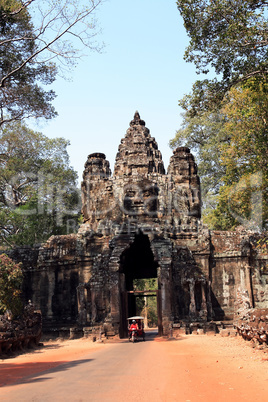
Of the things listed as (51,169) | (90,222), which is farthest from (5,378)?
(51,169)

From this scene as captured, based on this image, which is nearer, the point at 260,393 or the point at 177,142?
the point at 260,393

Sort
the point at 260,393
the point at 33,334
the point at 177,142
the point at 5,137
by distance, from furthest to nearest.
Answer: the point at 177,142, the point at 5,137, the point at 33,334, the point at 260,393

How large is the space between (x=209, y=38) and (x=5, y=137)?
20891 mm

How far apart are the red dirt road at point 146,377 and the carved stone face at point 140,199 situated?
9.91 meters

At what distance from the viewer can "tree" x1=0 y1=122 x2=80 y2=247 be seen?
2989cm

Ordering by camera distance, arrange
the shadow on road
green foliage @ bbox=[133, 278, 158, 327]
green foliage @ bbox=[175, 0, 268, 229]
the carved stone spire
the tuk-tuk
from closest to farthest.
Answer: the shadow on road → green foliage @ bbox=[175, 0, 268, 229] → the tuk-tuk → the carved stone spire → green foliage @ bbox=[133, 278, 158, 327]

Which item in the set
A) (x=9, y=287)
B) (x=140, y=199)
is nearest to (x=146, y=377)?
(x=9, y=287)

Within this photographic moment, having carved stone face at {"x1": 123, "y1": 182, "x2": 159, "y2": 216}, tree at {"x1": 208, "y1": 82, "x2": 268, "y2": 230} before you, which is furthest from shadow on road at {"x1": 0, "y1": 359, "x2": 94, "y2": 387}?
tree at {"x1": 208, "y1": 82, "x2": 268, "y2": 230}

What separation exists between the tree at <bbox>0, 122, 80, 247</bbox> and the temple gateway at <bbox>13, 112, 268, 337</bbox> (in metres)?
8.63

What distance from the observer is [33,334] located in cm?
1447

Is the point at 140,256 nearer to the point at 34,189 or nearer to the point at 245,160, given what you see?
the point at 245,160

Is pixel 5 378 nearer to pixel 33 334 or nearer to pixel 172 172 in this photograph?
pixel 33 334

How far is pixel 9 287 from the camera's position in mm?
14344

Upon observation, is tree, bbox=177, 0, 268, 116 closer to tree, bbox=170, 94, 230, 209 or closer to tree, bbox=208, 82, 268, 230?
tree, bbox=208, 82, 268, 230
